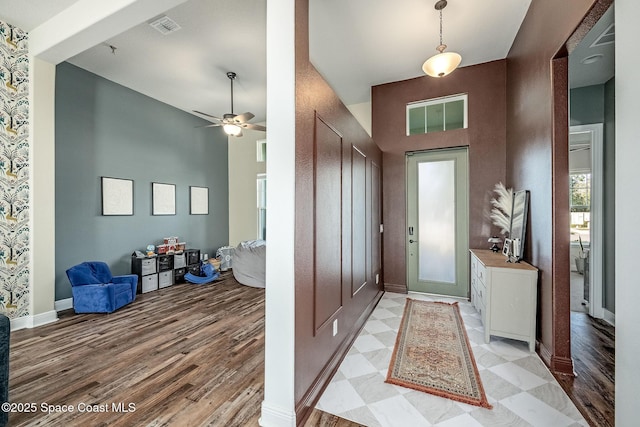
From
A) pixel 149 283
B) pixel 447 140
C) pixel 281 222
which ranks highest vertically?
pixel 447 140

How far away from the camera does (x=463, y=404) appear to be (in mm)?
1832

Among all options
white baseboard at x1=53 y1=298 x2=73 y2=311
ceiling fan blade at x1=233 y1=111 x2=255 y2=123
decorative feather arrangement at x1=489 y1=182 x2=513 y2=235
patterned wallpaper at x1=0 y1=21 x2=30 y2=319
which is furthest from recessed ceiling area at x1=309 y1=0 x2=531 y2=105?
white baseboard at x1=53 y1=298 x2=73 y2=311

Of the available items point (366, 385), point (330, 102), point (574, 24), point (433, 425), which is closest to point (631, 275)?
point (433, 425)

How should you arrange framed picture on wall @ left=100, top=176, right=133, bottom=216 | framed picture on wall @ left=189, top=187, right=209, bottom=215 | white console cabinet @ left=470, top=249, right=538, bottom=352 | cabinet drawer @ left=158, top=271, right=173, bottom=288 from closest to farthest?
1. white console cabinet @ left=470, top=249, right=538, bottom=352
2. framed picture on wall @ left=100, top=176, right=133, bottom=216
3. cabinet drawer @ left=158, top=271, right=173, bottom=288
4. framed picture on wall @ left=189, top=187, right=209, bottom=215

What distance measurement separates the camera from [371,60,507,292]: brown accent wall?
12.7 ft

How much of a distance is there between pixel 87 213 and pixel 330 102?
413 centimetres

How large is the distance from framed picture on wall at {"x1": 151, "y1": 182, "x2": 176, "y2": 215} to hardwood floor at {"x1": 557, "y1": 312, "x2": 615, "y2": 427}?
19.5 feet

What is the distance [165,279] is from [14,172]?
8.19 feet

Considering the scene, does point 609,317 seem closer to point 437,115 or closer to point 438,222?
point 438,222

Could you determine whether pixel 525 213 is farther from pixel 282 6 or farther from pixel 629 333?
pixel 282 6

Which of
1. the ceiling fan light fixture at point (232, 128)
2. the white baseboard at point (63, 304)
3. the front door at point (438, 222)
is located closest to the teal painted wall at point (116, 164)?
the white baseboard at point (63, 304)

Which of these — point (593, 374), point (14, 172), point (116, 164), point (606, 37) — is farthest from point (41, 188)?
point (606, 37)

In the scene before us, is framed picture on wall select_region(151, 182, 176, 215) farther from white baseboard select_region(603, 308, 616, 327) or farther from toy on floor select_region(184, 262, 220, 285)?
white baseboard select_region(603, 308, 616, 327)

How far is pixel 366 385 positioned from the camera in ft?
6.74
